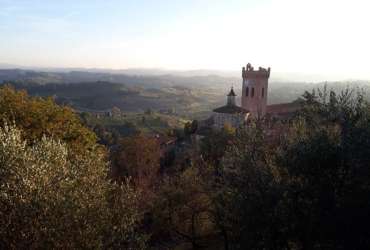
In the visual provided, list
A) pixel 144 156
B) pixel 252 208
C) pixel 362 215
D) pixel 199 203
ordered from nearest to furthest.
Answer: pixel 362 215, pixel 252 208, pixel 199 203, pixel 144 156

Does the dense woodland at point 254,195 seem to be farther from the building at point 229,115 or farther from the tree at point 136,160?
the building at point 229,115

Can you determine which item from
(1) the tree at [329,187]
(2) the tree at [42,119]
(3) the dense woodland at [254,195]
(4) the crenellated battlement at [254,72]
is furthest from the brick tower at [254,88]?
(1) the tree at [329,187]

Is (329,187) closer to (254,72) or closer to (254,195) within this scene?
(254,195)

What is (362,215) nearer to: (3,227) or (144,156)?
(3,227)

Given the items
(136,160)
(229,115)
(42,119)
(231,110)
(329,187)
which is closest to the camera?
(329,187)

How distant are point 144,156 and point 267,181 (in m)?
35.4

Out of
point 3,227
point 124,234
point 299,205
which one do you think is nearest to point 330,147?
point 299,205

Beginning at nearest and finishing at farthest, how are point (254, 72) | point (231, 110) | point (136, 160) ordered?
point (136, 160) → point (231, 110) → point (254, 72)

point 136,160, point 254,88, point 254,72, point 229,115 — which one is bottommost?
point 136,160

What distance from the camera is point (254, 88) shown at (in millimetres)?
81812

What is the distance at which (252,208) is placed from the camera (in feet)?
52.9

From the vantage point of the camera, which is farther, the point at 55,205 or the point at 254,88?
the point at 254,88

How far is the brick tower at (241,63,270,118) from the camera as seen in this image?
81.5 meters

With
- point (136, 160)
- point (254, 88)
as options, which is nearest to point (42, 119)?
point (136, 160)
